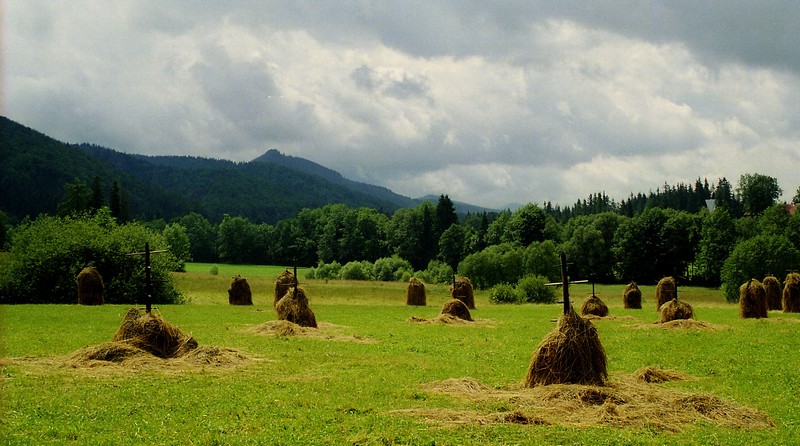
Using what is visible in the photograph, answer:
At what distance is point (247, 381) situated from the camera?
16.8 m

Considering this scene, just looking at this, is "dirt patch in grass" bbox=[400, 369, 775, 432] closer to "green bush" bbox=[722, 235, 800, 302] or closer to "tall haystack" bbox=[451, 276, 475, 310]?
"tall haystack" bbox=[451, 276, 475, 310]

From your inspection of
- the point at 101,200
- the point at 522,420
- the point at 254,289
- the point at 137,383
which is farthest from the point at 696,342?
the point at 101,200

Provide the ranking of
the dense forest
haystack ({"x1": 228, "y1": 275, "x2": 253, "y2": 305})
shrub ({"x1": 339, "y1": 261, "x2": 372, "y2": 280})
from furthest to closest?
shrub ({"x1": 339, "y1": 261, "x2": 372, "y2": 280}), the dense forest, haystack ({"x1": 228, "y1": 275, "x2": 253, "y2": 305})

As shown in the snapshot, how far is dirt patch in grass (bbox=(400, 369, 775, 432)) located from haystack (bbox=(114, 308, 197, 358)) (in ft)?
29.7

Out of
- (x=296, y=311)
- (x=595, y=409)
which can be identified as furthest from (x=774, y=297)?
(x=595, y=409)

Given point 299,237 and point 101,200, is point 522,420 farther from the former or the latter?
point 299,237

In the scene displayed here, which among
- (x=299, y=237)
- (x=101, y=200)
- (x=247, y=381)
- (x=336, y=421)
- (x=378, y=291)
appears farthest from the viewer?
(x=299, y=237)

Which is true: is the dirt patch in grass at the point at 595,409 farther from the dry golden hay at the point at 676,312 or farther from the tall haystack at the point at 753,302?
the tall haystack at the point at 753,302

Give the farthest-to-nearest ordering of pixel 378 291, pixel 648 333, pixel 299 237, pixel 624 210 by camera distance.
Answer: pixel 624 210 < pixel 299 237 < pixel 378 291 < pixel 648 333

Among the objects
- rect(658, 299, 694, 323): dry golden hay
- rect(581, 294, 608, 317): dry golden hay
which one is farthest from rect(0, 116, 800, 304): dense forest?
rect(658, 299, 694, 323): dry golden hay

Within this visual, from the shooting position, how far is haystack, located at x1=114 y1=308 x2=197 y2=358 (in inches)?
786

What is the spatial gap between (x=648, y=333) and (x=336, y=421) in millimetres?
21981

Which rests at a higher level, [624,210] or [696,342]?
[624,210]

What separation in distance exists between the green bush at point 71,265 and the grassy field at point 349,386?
1753cm
